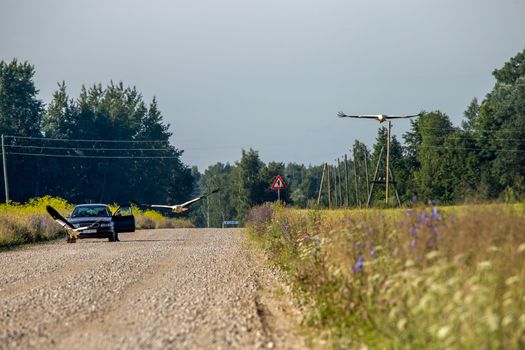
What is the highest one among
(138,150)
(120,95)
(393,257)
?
(120,95)

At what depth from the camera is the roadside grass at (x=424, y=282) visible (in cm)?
714

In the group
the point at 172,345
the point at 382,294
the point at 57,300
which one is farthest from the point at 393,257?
the point at 57,300

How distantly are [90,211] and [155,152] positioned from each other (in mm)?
86392

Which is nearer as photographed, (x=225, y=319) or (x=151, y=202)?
(x=225, y=319)

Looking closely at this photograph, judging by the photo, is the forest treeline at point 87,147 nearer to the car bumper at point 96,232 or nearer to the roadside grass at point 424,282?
the car bumper at point 96,232

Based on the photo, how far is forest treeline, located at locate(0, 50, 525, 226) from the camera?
283 feet

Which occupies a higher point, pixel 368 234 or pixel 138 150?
pixel 138 150

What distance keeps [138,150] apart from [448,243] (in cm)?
11293

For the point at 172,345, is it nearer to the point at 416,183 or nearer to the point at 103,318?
the point at 103,318

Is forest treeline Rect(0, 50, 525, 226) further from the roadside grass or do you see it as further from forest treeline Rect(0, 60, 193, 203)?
the roadside grass

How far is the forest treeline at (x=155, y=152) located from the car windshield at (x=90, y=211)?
37.1 metres

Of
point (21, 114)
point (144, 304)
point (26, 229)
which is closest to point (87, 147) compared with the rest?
point (21, 114)

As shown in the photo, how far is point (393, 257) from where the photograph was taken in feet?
34.3

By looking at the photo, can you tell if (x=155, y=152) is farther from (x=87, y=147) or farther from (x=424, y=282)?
(x=424, y=282)
